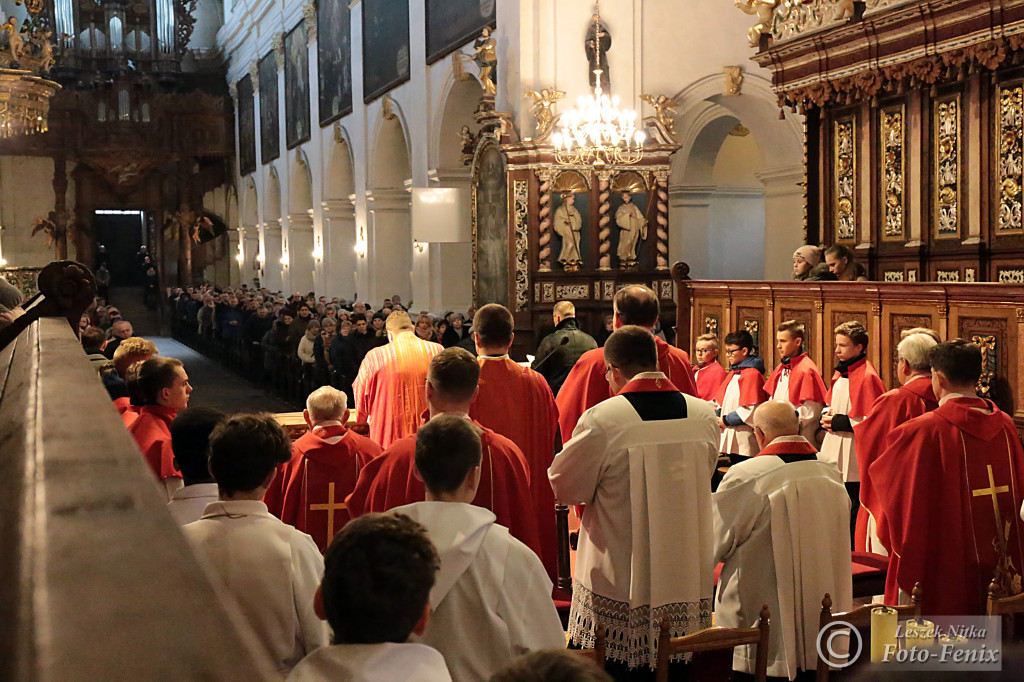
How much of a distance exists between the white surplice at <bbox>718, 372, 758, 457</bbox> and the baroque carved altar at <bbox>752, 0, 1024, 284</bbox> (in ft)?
7.91

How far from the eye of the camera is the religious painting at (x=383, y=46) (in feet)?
70.6

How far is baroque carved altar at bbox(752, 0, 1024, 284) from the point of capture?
10.2 metres

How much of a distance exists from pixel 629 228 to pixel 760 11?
434cm

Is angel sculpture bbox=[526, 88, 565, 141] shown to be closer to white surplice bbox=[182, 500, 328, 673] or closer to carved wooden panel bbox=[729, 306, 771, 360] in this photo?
carved wooden panel bbox=[729, 306, 771, 360]

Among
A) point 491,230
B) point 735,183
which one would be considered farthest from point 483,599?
point 735,183

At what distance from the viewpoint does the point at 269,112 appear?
33094 millimetres

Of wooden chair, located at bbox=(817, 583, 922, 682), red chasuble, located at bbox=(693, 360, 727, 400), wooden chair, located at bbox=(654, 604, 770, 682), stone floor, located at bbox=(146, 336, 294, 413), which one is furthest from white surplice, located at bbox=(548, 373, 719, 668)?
stone floor, located at bbox=(146, 336, 294, 413)

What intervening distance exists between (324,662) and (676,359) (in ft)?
16.3

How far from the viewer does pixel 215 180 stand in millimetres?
38312

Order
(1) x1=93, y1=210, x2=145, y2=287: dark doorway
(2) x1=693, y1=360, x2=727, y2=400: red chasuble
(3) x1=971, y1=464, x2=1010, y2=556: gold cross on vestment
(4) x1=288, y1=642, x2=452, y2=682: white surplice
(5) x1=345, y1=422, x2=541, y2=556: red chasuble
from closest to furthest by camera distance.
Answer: (4) x1=288, y1=642, x2=452, y2=682: white surplice → (5) x1=345, y1=422, x2=541, y2=556: red chasuble → (3) x1=971, y1=464, x2=1010, y2=556: gold cross on vestment → (2) x1=693, y1=360, x2=727, y2=400: red chasuble → (1) x1=93, y1=210, x2=145, y2=287: dark doorway

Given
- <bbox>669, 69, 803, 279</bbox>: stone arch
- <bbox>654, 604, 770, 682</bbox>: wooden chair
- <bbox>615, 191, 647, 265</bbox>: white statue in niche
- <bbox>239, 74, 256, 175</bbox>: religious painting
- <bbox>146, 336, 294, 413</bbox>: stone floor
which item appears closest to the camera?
<bbox>654, 604, 770, 682</bbox>: wooden chair

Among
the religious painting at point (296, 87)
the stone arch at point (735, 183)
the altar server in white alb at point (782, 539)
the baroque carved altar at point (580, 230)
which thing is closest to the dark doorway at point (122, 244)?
the religious painting at point (296, 87)

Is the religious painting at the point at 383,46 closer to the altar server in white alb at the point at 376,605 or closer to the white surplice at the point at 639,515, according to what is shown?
the white surplice at the point at 639,515

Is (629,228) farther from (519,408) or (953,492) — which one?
(953,492)
